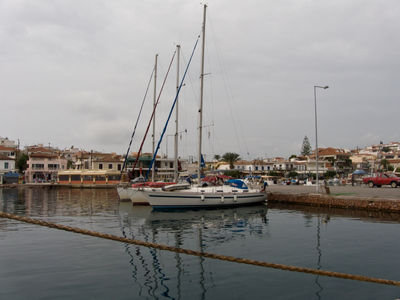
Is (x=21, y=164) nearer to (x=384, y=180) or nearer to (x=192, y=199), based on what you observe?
(x=192, y=199)

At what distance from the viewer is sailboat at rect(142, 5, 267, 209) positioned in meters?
28.9

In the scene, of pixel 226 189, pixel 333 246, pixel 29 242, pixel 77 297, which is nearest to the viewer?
pixel 77 297

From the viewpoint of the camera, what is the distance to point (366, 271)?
11594 millimetres

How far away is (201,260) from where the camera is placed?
43.0ft

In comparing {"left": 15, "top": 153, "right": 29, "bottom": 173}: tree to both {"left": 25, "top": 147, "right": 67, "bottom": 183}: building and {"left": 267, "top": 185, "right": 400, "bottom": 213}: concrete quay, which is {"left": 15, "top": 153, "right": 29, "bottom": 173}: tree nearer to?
{"left": 25, "top": 147, "right": 67, "bottom": 183}: building

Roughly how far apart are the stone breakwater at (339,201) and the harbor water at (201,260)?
335 centimetres

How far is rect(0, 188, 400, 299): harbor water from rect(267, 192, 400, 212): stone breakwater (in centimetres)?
335

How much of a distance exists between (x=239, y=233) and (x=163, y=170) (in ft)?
216

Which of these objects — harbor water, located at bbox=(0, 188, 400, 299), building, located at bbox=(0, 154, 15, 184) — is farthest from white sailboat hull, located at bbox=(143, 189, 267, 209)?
building, located at bbox=(0, 154, 15, 184)

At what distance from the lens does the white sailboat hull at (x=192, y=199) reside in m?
28.9

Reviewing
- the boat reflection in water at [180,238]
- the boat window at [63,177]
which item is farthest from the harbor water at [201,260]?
the boat window at [63,177]

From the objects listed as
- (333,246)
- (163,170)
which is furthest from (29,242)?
(163,170)

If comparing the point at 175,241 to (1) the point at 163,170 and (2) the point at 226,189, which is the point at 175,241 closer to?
(2) the point at 226,189

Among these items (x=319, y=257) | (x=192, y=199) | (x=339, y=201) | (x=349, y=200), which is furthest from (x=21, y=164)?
(x=319, y=257)
